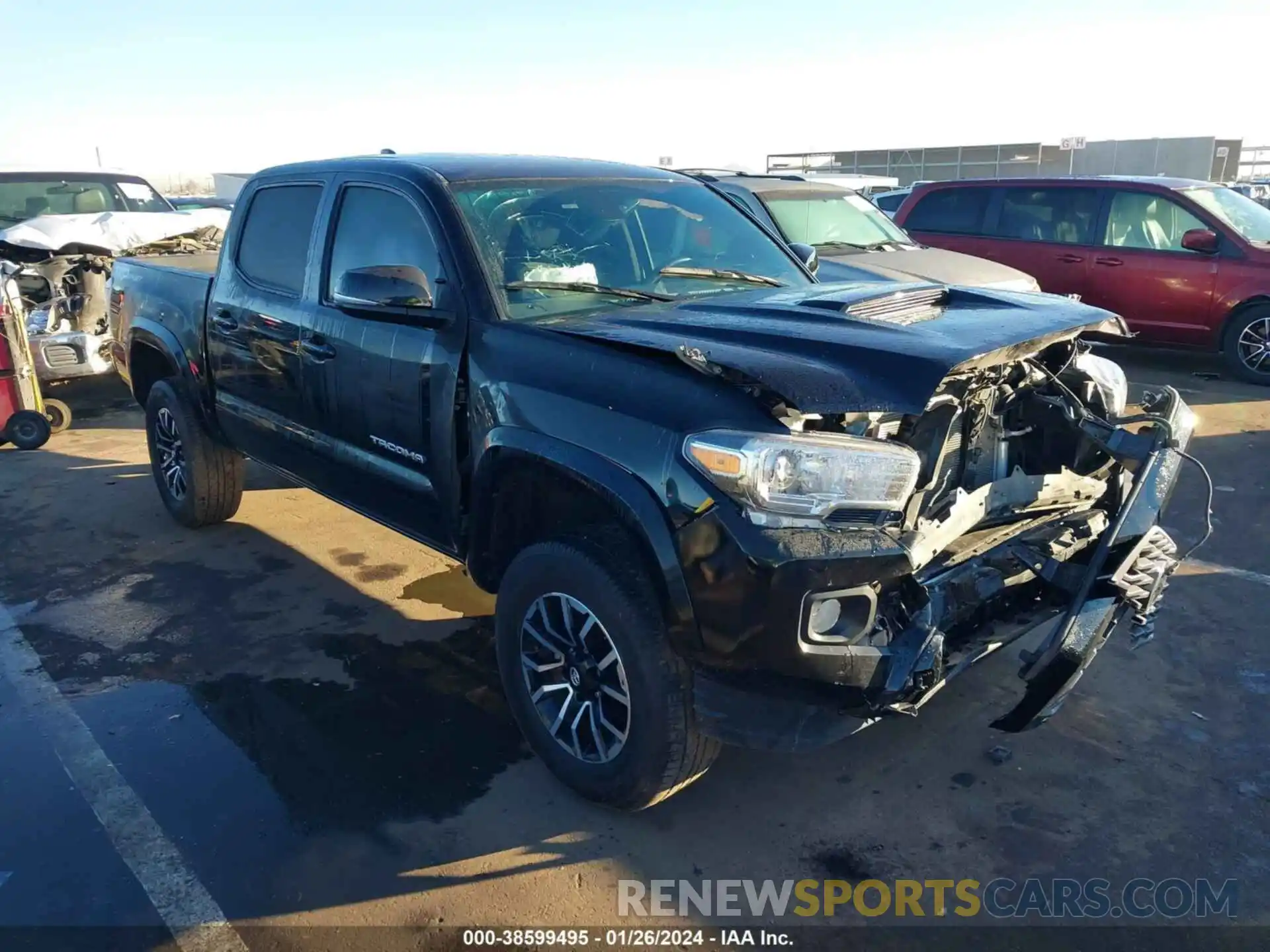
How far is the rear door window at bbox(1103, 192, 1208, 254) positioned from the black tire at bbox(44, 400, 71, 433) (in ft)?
31.3

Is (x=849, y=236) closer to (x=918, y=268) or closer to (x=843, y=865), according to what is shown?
(x=918, y=268)

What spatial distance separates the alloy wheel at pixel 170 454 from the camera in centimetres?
539

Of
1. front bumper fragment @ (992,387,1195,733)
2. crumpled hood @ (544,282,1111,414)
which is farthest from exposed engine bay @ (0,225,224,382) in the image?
front bumper fragment @ (992,387,1195,733)

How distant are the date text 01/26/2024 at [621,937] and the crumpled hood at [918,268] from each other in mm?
5462

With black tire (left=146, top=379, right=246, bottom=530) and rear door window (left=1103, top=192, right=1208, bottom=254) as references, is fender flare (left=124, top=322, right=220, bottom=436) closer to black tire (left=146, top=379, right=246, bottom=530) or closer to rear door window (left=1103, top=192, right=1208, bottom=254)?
black tire (left=146, top=379, right=246, bottom=530)

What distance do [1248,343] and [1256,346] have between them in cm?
7

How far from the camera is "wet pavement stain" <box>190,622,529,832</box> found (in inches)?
122

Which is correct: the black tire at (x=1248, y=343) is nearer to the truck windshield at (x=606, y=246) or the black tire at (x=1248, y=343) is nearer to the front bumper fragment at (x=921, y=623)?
the truck windshield at (x=606, y=246)

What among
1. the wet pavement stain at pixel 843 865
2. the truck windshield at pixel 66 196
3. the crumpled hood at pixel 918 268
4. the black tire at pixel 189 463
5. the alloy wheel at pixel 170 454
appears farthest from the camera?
the truck windshield at pixel 66 196

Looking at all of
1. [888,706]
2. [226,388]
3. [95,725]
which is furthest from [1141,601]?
[226,388]

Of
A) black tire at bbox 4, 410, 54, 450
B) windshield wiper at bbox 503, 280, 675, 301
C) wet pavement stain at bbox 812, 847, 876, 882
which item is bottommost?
wet pavement stain at bbox 812, 847, 876, 882

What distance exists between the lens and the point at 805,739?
2.53 metres

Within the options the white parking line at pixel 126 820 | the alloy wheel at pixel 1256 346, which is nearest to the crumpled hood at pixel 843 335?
the white parking line at pixel 126 820

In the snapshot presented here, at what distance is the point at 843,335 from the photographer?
275 centimetres
